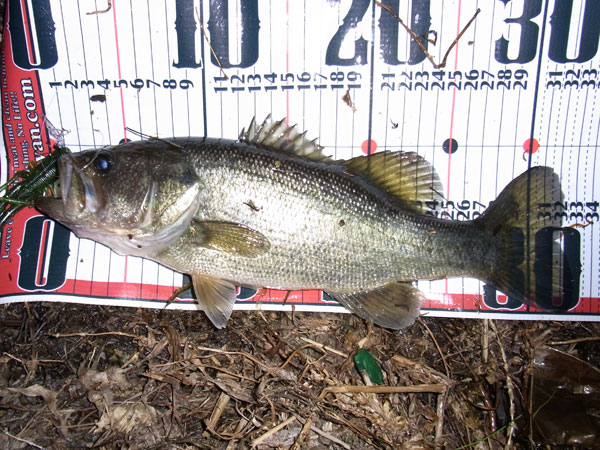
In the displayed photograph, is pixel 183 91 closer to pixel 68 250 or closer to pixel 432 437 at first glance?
pixel 68 250

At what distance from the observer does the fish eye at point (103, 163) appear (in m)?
2.33

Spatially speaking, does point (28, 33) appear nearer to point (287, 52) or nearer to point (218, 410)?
point (287, 52)

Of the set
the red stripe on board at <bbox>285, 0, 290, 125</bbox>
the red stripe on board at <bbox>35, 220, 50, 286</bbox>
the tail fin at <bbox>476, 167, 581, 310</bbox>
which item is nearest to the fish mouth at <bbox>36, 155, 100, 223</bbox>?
the red stripe on board at <bbox>35, 220, 50, 286</bbox>

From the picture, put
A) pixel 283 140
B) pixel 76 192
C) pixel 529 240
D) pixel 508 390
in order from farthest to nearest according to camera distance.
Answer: pixel 508 390, pixel 529 240, pixel 283 140, pixel 76 192

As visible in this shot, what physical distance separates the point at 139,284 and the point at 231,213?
99 cm

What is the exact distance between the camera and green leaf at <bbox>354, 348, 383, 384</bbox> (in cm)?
272

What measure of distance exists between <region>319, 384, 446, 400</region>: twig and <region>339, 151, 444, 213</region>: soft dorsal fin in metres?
1.14

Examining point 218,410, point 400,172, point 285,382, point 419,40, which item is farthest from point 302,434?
point 419,40

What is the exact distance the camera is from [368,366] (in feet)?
8.96

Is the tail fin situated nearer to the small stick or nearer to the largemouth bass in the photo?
the largemouth bass

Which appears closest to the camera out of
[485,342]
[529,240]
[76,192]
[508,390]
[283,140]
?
[76,192]

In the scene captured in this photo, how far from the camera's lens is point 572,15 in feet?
8.82

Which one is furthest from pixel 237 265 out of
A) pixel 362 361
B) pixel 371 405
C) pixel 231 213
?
pixel 371 405

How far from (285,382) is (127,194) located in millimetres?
1444
